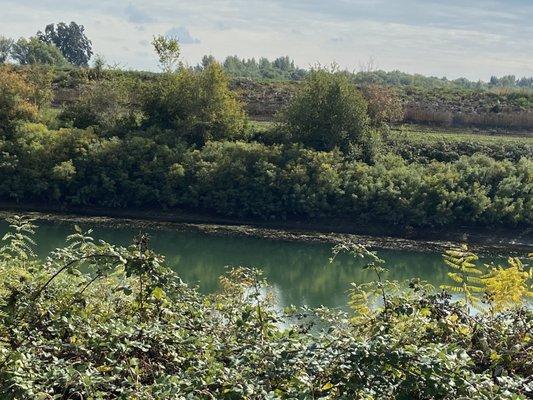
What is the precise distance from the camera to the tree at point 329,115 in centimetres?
2772

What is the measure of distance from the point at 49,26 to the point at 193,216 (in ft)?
159

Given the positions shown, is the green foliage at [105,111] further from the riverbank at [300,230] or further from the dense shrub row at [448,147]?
the dense shrub row at [448,147]

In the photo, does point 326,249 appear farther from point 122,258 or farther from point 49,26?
point 49,26

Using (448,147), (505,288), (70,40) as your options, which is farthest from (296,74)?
(505,288)

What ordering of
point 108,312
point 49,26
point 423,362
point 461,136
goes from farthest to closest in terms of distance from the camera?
point 49,26
point 461,136
point 108,312
point 423,362

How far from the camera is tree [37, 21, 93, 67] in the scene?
223 feet

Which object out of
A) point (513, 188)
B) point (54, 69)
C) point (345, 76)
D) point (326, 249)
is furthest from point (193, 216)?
point (54, 69)

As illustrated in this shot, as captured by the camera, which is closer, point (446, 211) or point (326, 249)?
point (326, 249)

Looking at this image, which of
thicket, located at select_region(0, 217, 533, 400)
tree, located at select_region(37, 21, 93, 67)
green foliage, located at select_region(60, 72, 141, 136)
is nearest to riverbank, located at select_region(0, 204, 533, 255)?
green foliage, located at select_region(60, 72, 141, 136)

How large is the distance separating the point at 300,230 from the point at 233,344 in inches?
818

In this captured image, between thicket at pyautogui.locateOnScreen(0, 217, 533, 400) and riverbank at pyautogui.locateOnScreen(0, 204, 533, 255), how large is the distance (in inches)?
720

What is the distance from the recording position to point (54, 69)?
39625mm

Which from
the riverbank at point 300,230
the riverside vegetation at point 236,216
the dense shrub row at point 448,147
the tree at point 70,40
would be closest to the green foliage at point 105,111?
the riverside vegetation at point 236,216

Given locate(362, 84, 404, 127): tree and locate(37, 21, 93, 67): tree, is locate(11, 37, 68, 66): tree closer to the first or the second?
locate(37, 21, 93, 67): tree
